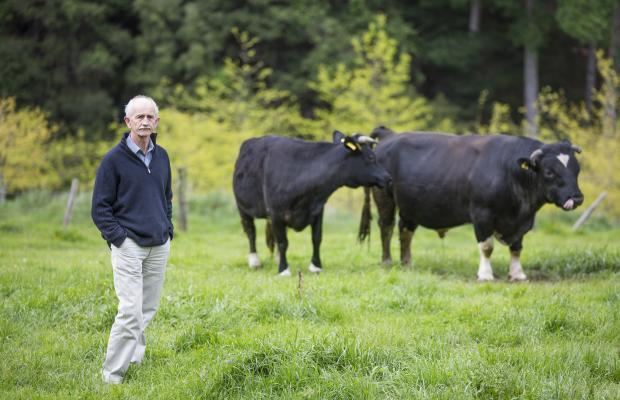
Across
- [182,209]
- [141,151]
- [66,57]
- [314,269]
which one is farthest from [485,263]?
[66,57]

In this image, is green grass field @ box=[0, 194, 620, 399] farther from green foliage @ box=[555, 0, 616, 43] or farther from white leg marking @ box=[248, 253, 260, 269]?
green foliage @ box=[555, 0, 616, 43]

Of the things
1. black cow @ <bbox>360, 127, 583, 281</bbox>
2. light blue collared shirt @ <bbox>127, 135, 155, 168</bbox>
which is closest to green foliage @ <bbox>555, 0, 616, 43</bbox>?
black cow @ <bbox>360, 127, 583, 281</bbox>

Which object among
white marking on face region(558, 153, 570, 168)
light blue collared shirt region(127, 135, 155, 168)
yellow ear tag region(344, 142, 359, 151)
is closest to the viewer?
light blue collared shirt region(127, 135, 155, 168)

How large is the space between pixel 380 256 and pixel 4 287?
6.30 m

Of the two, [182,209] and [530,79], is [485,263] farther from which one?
[530,79]

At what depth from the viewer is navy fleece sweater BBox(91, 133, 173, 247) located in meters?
5.57

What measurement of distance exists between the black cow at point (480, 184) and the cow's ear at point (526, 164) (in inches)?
0.5

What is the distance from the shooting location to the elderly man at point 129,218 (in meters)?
5.59

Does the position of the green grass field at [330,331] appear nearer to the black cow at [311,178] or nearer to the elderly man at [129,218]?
the elderly man at [129,218]

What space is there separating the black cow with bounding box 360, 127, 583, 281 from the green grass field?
71 cm

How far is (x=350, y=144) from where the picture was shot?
10664 millimetres

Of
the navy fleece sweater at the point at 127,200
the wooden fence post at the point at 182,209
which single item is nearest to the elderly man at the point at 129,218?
the navy fleece sweater at the point at 127,200

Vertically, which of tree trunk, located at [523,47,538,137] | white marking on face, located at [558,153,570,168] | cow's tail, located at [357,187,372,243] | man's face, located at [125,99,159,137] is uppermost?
tree trunk, located at [523,47,538,137]

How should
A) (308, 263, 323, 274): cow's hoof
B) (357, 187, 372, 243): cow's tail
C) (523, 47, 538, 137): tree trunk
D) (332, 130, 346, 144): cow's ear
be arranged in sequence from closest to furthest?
(308, 263, 323, 274): cow's hoof < (332, 130, 346, 144): cow's ear < (357, 187, 372, 243): cow's tail < (523, 47, 538, 137): tree trunk
